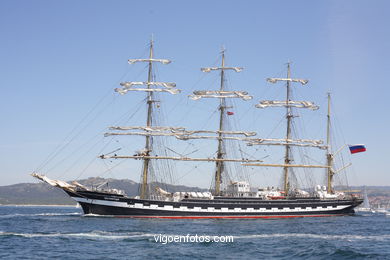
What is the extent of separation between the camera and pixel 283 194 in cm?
8456

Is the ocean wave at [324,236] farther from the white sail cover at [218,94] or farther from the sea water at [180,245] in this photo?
the white sail cover at [218,94]

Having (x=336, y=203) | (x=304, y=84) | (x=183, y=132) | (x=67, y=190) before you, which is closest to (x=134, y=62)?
(x=183, y=132)

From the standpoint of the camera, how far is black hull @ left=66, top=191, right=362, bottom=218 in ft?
218

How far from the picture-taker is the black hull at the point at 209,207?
66.3 metres

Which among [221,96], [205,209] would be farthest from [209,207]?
[221,96]

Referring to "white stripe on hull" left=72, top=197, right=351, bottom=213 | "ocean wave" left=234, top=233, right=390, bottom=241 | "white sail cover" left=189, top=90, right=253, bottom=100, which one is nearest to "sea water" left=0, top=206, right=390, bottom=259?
"ocean wave" left=234, top=233, right=390, bottom=241

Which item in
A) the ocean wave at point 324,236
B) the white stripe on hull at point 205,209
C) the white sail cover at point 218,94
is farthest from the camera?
the white sail cover at point 218,94

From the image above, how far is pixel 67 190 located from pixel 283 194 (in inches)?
1592

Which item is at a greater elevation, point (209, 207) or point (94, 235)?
point (209, 207)

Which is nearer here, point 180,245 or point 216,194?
point 180,245

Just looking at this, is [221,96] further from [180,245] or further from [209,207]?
[180,245]

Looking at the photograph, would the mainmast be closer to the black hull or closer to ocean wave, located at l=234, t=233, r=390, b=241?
Result: the black hull

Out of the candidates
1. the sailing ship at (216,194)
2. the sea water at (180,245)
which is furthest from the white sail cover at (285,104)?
the sea water at (180,245)

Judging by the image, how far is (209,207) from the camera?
71188mm
